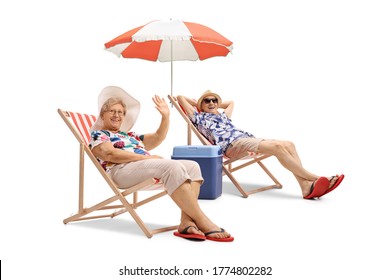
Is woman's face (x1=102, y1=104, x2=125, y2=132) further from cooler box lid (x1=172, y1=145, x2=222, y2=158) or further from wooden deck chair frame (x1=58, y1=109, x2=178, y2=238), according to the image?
cooler box lid (x1=172, y1=145, x2=222, y2=158)

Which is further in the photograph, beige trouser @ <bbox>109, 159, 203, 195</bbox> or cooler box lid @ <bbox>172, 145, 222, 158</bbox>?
cooler box lid @ <bbox>172, 145, 222, 158</bbox>

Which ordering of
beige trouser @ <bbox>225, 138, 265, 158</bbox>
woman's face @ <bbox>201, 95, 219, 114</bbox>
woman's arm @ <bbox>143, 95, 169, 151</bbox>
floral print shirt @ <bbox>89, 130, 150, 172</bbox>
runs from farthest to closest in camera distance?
woman's face @ <bbox>201, 95, 219, 114</bbox> < beige trouser @ <bbox>225, 138, 265, 158</bbox> < woman's arm @ <bbox>143, 95, 169, 151</bbox> < floral print shirt @ <bbox>89, 130, 150, 172</bbox>

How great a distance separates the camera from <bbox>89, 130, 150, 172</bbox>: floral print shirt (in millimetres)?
4523

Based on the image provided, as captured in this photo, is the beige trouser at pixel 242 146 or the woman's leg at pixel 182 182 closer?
the woman's leg at pixel 182 182

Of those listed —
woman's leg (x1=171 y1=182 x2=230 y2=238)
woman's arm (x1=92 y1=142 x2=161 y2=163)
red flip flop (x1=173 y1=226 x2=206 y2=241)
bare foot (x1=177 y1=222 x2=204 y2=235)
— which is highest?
woman's arm (x1=92 y1=142 x2=161 y2=163)

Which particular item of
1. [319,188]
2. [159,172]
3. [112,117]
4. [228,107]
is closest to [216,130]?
[228,107]

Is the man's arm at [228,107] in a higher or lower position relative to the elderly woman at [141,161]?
higher

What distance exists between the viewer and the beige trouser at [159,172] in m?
4.07

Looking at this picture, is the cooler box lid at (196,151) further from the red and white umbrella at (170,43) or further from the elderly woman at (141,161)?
the red and white umbrella at (170,43)

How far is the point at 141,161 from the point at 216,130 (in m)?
2.14

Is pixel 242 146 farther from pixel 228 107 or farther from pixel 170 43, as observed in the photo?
pixel 170 43

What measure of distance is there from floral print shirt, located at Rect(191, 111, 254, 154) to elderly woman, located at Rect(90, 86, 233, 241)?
1.43 meters

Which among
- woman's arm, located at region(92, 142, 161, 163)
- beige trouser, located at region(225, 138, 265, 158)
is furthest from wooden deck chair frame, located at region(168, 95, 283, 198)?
woman's arm, located at region(92, 142, 161, 163)

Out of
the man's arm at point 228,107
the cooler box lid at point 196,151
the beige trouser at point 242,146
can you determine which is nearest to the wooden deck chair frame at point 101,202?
the cooler box lid at point 196,151
